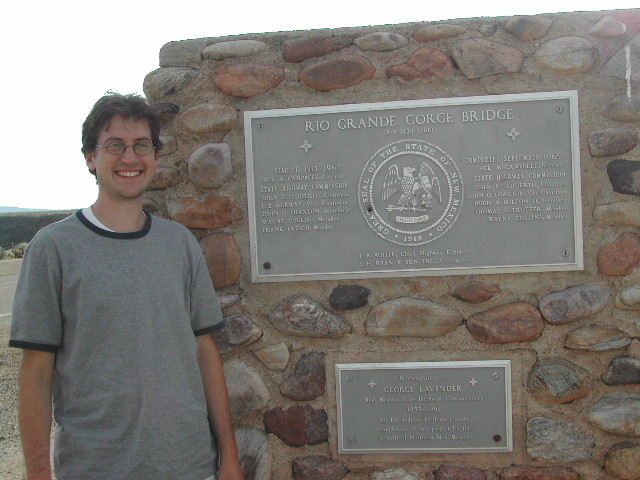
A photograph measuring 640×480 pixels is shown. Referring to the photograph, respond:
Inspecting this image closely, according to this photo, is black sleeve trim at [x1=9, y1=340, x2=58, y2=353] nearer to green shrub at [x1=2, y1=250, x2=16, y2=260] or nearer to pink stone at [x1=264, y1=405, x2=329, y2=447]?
pink stone at [x1=264, y1=405, x2=329, y2=447]

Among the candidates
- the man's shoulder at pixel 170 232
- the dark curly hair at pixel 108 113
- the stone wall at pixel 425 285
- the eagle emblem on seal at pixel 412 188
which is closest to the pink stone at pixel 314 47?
the stone wall at pixel 425 285

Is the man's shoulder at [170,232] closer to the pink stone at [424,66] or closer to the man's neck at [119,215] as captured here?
the man's neck at [119,215]

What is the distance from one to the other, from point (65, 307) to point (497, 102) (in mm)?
2017

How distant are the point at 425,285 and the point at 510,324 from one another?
0.42m

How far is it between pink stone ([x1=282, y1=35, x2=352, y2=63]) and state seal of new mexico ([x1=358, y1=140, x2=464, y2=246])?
545mm

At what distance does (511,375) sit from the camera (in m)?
2.83

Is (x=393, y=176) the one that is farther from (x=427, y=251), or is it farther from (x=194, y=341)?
(x=194, y=341)

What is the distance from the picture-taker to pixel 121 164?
2.23m

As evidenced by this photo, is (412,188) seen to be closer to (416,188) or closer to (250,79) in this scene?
(416,188)

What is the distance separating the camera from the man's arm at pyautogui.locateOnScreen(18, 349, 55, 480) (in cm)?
197

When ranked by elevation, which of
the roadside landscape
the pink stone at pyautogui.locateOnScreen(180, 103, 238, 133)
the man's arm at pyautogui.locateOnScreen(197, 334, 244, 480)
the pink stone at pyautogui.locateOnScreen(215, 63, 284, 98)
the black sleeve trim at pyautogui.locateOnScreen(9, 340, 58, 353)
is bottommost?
the roadside landscape

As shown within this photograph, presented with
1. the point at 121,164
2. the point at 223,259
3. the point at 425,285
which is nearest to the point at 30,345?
the point at 121,164

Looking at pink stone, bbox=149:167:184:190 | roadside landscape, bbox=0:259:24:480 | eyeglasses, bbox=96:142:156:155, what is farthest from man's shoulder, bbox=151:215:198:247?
roadside landscape, bbox=0:259:24:480

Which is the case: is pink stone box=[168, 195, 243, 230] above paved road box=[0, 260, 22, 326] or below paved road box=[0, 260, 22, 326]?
above
